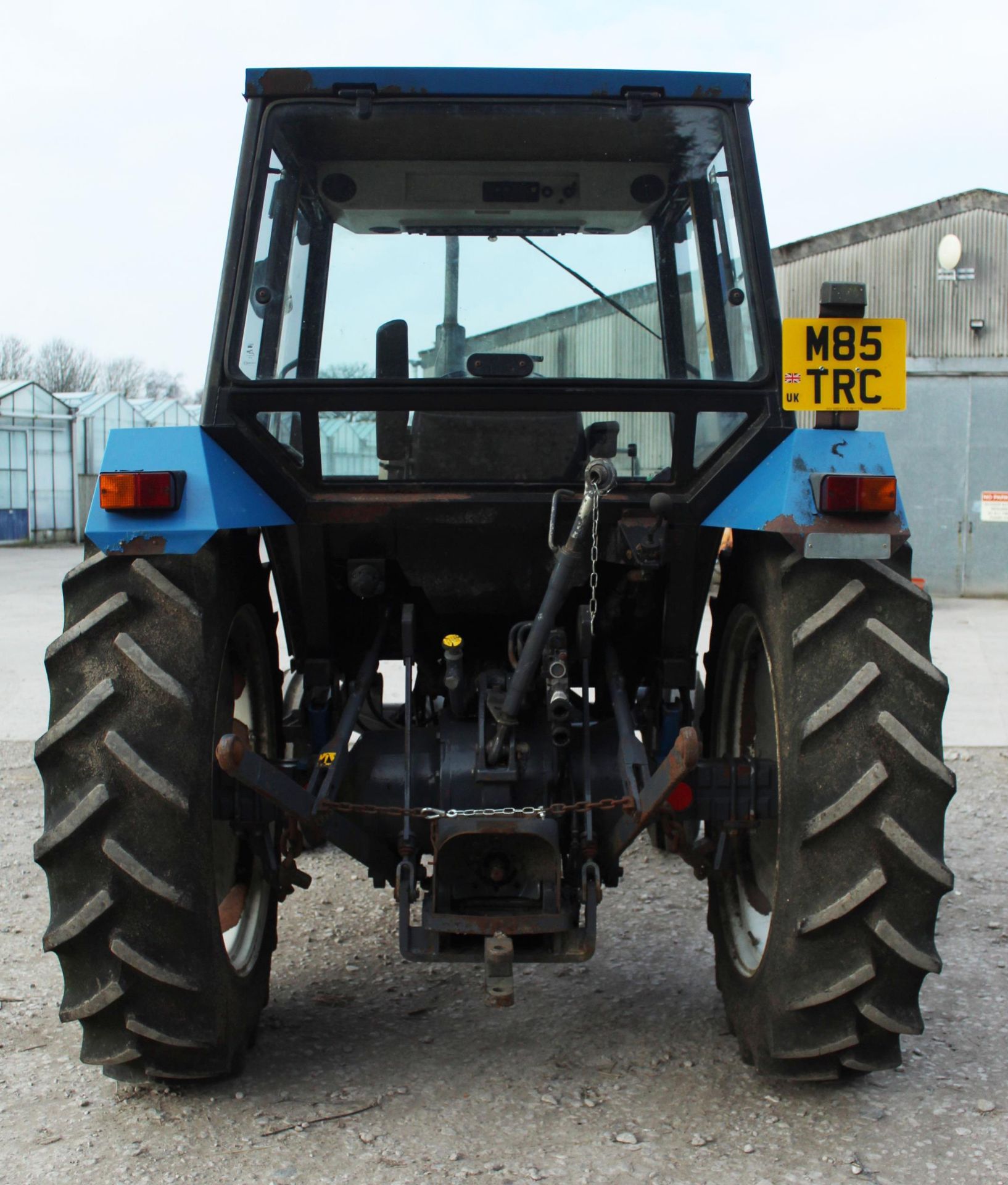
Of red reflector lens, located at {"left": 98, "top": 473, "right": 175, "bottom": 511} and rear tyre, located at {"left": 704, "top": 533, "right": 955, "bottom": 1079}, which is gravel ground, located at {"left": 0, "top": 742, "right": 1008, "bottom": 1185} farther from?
red reflector lens, located at {"left": 98, "top": 473, "right": 175, "bottom": 511}

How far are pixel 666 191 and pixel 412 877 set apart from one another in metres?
2.07

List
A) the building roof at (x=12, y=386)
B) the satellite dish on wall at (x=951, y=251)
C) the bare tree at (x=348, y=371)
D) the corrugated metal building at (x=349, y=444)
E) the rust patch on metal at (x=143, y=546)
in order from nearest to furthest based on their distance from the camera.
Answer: the rust patch on metal at (x=143, y=546)
the corrugated metal building at (x=349, y=444)
the bare tree at (x=348, y=371)
the satellite dish on wall at (x=951, y=251)
the building roof at (x=12, y=386)

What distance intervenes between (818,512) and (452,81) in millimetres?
1487

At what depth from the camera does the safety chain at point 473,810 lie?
10.3 feet

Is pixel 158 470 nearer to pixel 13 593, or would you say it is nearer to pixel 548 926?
pixel 548 926

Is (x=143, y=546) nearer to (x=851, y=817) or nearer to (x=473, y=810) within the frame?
(x=473, y=810)

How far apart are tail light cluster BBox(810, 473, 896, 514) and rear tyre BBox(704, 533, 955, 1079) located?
16 centimetres

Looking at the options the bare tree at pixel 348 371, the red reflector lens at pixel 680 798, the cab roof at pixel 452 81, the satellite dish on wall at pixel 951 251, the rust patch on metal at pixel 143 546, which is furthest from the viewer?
the satellite dish on wall at pixel 951 251

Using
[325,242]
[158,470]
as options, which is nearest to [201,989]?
[158,470]

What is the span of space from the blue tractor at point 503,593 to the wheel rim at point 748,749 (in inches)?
0.5

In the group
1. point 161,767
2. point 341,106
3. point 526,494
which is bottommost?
point 161,767

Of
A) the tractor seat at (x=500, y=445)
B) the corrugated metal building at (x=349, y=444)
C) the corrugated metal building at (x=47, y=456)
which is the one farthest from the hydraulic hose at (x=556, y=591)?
the corrugated metal building at (x=47, y=456)

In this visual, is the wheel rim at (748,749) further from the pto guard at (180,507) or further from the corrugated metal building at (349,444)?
the pto guard at (180,507)

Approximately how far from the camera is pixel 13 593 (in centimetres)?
1688
